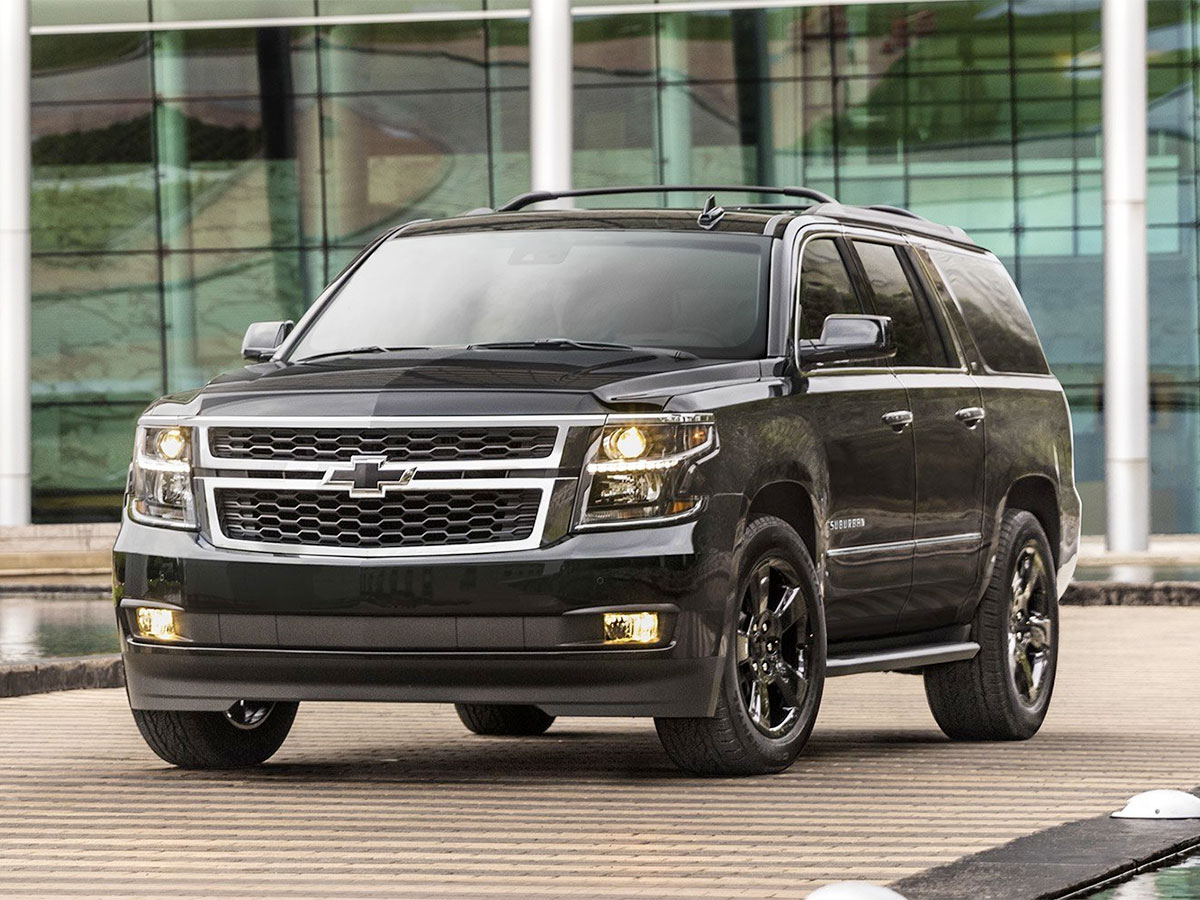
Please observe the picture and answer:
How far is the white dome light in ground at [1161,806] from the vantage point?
755cm

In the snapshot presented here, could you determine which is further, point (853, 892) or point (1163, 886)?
point (1163, 886)

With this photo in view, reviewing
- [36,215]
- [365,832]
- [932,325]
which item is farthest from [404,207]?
[365,832]

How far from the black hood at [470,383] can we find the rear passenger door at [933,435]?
4.32ft

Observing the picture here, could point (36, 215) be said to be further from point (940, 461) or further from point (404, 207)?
point (940, 461)

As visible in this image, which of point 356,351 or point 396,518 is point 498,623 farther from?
point 356,351

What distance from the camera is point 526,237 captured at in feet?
32.4

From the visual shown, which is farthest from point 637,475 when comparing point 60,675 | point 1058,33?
point 1058,33

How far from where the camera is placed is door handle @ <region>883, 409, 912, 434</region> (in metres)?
9.69

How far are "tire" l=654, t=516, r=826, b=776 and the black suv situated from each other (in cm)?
1

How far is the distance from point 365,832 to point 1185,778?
2990mm

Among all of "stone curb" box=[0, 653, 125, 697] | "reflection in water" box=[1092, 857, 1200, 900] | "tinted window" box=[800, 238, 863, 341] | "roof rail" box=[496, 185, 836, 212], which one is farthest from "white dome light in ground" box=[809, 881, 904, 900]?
"stone curb" box=[0, 653, 125, 697]

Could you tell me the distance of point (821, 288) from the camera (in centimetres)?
977

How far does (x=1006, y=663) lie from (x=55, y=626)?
9.27m

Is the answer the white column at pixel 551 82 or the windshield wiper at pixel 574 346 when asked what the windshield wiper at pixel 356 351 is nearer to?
the windshield wiper at pixel 574 346
